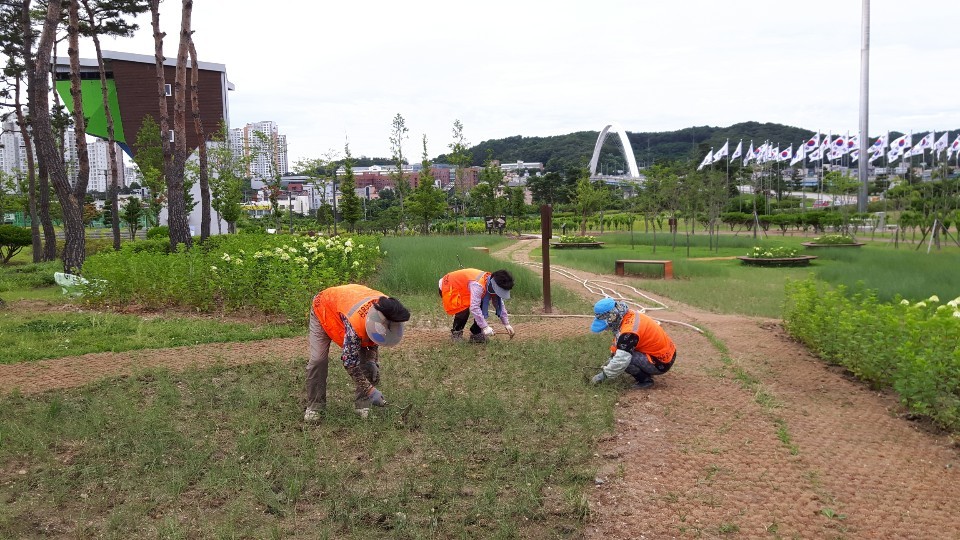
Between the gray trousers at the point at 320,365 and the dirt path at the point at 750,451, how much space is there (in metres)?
1.72

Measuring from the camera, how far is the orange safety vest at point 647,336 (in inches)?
246

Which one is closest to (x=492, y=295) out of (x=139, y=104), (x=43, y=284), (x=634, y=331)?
(x=634, y=331)

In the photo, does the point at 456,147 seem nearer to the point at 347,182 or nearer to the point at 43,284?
the point at 347,182

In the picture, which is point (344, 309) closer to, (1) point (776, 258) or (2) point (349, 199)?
(1) point (776, 258)

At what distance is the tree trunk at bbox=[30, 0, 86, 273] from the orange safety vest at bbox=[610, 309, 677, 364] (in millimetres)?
10769

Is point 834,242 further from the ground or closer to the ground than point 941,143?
closer to the ground

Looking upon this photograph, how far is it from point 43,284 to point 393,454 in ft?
41.4

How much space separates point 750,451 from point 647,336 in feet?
5.56

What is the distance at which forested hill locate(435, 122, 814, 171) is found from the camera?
330 ft

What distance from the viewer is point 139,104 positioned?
43000mm

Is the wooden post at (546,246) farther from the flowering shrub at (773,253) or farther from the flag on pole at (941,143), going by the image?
the flag on pole at (941,143)

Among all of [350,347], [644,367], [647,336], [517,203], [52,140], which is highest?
[52,140]

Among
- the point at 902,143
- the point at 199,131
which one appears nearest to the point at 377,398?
the point at 199,131

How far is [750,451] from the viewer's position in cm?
474
